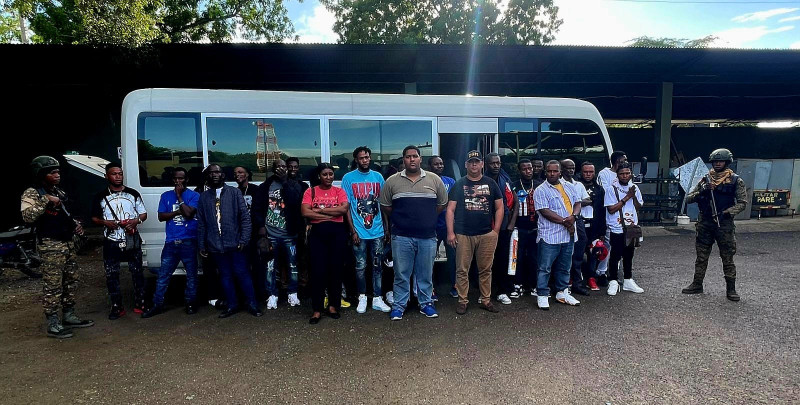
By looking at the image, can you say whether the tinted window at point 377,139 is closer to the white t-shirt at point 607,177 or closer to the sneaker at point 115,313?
the white t-shirt at point 607,177

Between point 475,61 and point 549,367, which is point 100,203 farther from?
point 475,61

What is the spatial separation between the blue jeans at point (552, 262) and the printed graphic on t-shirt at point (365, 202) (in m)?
2.02

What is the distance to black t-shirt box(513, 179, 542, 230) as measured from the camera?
5125mm

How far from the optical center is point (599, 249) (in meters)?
5.52

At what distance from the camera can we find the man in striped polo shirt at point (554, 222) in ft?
15.8

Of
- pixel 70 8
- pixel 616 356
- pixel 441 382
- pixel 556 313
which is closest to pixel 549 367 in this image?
pixel 616 356

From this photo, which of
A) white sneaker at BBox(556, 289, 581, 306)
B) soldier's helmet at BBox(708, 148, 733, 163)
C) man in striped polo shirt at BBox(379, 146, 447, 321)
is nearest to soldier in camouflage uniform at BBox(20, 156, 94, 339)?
man in striped polo shirt at BBox(379, 146, 447, 321)

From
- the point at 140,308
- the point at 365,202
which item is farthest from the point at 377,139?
the point at 140,308

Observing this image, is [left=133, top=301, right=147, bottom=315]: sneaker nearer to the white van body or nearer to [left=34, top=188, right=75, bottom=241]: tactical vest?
the white van body

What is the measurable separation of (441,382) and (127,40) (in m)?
10.7

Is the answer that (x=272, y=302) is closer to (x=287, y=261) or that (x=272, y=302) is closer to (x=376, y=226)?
(x=287, y=261)

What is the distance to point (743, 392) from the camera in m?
3.09

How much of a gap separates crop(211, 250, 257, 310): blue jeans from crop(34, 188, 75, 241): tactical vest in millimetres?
1401

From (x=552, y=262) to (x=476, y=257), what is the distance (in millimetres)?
950
